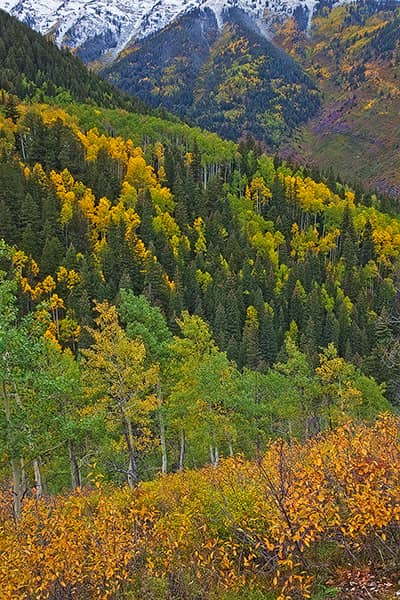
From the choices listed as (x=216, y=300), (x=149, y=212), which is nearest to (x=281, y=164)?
(x=149, y=212)

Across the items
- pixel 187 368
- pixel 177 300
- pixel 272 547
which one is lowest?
pixel 177 300

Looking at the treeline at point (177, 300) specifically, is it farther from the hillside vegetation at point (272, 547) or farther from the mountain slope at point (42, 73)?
the mountain slope at point (42, 73)

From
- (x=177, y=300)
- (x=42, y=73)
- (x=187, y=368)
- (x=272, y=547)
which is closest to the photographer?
(x=272, y=547)

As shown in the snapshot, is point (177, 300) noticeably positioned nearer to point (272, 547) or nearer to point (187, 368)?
point (187, 368)

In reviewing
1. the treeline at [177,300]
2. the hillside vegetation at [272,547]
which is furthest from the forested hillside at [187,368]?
the treeline at [177,300]

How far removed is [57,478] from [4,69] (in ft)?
447

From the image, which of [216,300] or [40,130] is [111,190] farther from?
[216,300]

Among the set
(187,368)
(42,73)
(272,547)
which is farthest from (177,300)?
(42,73)

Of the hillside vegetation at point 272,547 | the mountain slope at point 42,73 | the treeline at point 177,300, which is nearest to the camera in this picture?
the hillside vegetation at point 272,547

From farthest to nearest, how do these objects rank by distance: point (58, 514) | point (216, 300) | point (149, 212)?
point (149, 212) < point (216, 300) < point (58, 514)

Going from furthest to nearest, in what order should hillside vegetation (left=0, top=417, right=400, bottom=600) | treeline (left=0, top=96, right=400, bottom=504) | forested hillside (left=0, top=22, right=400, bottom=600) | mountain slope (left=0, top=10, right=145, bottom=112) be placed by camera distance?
1. mountain slope (left=0, top=10, right=145, bottom=112)
2. treeline (left=0, top=96, right=400, bottom=504)
3. forested hillside (left=0, top=22, right=400, bottom=600)
4. hillside vegetation (left=0, top=417, right=400, bottom=600)

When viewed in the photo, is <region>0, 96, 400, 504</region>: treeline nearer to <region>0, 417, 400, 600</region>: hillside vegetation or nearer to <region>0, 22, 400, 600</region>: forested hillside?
<region>0, 22, 400, 600</region>: forested hillside

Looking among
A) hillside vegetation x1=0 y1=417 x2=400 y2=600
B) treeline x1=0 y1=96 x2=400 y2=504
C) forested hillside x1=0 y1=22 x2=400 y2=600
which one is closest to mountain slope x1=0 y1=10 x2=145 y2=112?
forested hillside x1=0 y1=22 x2=400 y2=600

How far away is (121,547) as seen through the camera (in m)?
11.2
